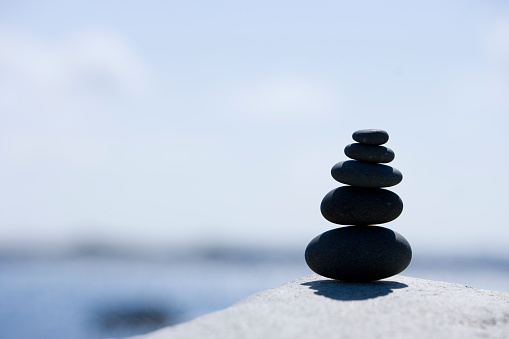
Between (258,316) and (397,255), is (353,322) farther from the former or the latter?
(397,255)

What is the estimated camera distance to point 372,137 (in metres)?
10.2

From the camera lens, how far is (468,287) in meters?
11.3

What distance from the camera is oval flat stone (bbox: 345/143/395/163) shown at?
33.5ft

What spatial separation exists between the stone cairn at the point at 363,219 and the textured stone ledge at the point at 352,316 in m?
0.65

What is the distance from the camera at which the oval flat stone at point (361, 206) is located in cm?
1027

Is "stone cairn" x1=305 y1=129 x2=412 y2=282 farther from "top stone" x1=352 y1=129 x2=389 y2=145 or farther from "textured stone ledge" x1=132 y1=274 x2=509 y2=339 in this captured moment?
"textured stone ledge" x1=132 y1=274 x2=509 y2=339

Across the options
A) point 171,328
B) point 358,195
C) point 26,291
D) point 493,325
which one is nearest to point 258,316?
point 171,328

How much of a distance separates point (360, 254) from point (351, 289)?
0.87 metres

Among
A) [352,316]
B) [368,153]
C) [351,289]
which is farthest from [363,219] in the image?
[352,316]

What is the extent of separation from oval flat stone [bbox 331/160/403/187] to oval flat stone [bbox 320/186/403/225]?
22 cm

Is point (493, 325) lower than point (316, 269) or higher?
lower

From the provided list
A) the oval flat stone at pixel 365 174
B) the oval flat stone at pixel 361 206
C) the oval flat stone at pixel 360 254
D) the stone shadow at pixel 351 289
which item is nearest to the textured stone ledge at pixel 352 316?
the stone shadow at pixel 351 289

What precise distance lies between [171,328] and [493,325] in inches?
166

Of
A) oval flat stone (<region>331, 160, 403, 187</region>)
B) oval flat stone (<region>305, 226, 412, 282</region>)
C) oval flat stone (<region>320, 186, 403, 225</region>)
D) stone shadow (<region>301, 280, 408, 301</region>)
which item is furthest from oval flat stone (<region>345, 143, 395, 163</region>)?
stone shadow (<region>301, 280, 408, 301</region>)
